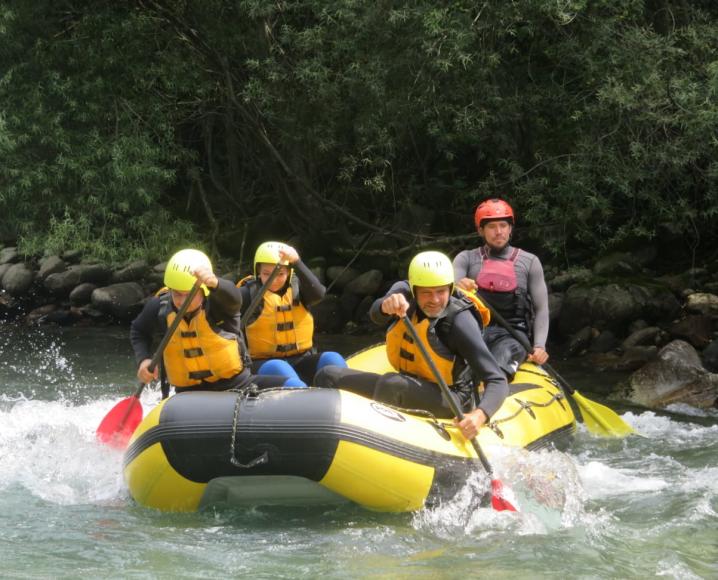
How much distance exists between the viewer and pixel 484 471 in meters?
4.75

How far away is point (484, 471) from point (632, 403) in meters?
3.55

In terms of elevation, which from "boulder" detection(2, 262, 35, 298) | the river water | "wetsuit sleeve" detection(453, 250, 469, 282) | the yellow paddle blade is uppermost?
"wetsuit sleeve" detection(453, 250, 469, 282)

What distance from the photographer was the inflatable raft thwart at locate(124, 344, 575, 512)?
4.36 meters

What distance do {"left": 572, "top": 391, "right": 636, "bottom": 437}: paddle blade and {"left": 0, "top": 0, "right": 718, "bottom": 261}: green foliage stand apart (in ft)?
8.56

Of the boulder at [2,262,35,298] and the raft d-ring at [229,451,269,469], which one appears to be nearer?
the raft d-ring at [229,451,269,469]

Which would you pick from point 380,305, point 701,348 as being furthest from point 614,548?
point 701,348

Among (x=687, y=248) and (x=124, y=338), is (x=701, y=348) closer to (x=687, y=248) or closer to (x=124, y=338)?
(x=687, y=248)

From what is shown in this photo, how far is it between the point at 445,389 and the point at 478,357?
250mm

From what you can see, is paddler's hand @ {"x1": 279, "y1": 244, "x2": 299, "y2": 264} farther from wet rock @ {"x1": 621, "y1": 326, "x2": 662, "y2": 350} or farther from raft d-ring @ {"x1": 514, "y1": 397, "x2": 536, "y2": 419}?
wet rock @ {"x1": 621, "y1": 326, "x2": 662, "y2": 350}

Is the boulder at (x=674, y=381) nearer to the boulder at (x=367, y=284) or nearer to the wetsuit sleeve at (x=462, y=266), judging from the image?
the wetsuit sleeve at (x=462, y=266)

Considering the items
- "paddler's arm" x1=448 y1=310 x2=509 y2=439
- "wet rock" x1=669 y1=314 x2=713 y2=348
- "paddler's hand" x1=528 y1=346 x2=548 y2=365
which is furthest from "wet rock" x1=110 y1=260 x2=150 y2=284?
"paddler's arm" x1=448 y1=310 x2=509 y2=439

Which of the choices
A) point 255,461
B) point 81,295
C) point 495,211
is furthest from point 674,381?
point 81,295

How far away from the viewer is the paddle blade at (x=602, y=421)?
6.76m

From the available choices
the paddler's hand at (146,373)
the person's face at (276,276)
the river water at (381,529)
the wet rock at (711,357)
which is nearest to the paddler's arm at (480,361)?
the river water at (381,529)
